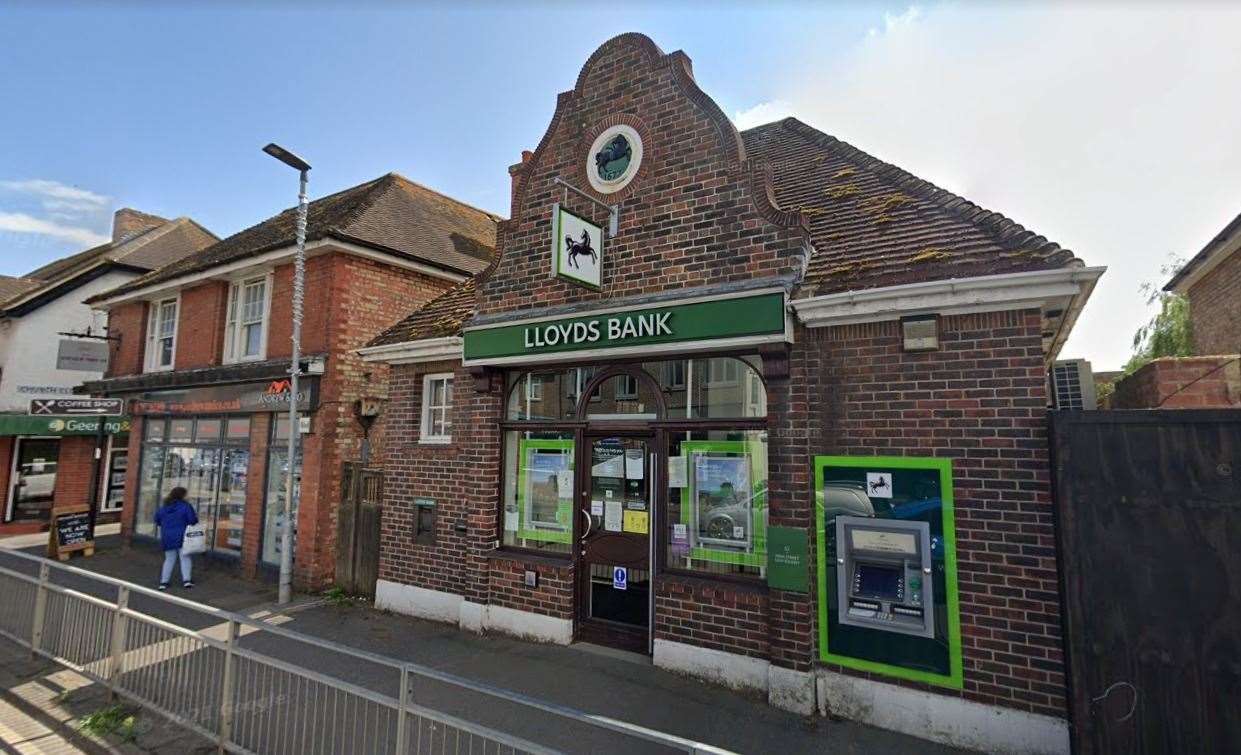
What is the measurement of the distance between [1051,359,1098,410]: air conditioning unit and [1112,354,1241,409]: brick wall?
575 mm

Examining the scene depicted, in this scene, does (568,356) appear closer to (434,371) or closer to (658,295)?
(658,295)

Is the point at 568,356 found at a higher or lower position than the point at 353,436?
higher

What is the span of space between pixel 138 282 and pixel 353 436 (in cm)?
887

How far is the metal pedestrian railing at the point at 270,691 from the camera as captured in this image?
13.6ft

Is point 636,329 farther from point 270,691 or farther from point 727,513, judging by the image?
point 270,691

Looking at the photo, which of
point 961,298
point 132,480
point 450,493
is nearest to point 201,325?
point 132,480

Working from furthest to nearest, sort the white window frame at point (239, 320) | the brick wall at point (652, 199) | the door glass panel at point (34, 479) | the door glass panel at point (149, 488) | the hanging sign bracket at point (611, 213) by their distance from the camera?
the door glass panel at point (34, 479)
the door glass panel at point (149, 488)
the white window frame at point (239, 320)
the hanging sign bracket at point (611, 213)
the brick wall at point (652, 199)

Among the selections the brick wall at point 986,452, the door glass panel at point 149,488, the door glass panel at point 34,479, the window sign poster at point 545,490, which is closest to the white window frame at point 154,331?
the door glass panel at point 149,488

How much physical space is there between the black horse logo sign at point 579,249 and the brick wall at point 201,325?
9.61m

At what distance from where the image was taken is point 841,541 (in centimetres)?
534

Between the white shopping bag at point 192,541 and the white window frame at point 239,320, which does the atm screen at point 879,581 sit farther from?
the white window frame at point 239,320

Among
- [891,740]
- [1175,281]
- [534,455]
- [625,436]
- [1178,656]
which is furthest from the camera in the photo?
[1175,281]

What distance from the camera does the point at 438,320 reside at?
9.41 m

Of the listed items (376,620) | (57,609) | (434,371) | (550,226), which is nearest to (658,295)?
(550,226)
